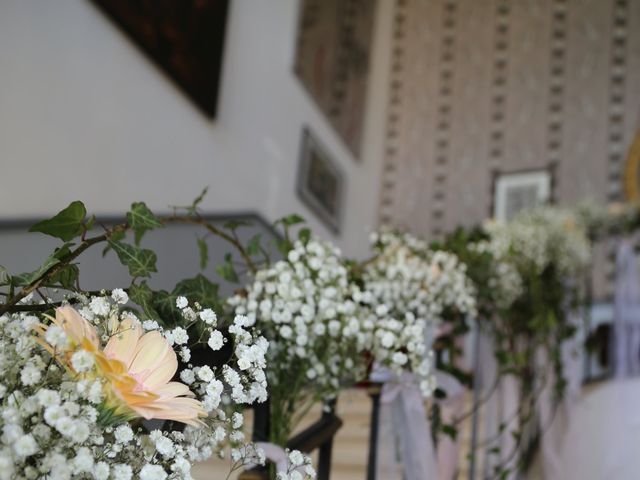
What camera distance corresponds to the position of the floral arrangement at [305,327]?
5.71 feet

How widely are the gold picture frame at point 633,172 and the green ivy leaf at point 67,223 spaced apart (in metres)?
7.24

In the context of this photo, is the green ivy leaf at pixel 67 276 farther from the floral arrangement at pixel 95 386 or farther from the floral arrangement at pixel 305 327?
the floral arrangement at pixel 305 327

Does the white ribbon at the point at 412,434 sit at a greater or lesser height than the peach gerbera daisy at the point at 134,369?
lesser

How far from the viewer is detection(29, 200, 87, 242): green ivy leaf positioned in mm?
1032

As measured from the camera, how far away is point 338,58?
790cm

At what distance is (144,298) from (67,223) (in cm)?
14

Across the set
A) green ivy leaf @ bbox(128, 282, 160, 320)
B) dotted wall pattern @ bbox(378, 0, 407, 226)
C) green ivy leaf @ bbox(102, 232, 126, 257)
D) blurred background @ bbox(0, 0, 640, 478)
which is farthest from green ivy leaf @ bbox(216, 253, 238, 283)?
dotted wall pattern @ bbox(378, 0, 407, 226)

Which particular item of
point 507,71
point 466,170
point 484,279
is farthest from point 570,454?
point 507,71

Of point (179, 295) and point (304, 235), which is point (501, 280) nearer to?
point (304, 235)

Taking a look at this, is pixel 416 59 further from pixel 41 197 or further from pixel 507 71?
pixel 41 197

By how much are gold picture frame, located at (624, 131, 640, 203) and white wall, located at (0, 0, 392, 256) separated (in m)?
2.95

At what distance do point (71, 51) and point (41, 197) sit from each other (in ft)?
2.67

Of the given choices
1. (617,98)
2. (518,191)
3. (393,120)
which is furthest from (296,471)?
(393,120)

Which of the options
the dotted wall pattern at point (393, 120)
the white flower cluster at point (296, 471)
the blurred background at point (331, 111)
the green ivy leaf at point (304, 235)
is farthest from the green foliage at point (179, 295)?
the dotted wall pattern at point (393, 120)
